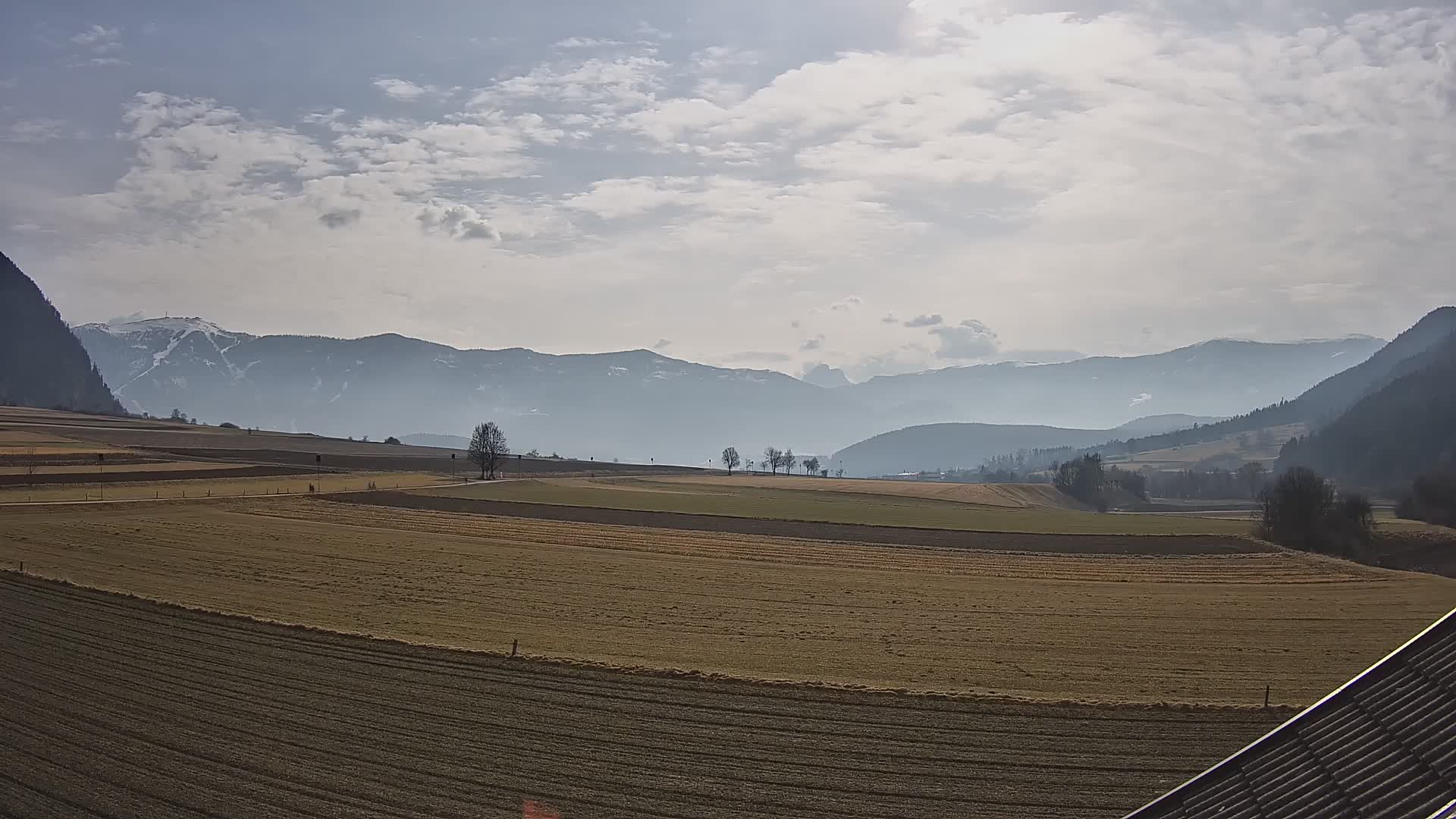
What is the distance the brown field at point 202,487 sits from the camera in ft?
239

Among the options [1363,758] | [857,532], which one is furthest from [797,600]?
[857,532]

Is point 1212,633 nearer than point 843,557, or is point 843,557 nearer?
point 1212,633

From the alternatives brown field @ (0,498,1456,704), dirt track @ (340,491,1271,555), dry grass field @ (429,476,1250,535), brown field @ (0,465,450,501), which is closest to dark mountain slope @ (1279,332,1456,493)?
dry grass field @ (429,476,1250,535)

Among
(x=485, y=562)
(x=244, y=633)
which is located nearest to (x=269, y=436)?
(x=485, y=562)

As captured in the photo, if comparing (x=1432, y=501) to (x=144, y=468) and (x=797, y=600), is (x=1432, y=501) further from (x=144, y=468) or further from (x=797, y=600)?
(x=144, y=468)

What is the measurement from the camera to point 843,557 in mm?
54750

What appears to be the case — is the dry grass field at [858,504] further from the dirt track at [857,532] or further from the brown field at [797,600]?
the brown field at [797,600]

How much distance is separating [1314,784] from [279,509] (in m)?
73.1

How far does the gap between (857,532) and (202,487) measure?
57373mm

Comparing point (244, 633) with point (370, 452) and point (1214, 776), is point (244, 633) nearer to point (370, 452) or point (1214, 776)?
point (1214, 776)

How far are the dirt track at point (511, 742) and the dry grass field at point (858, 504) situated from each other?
5508 centimetres

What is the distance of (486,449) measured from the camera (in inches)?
5138

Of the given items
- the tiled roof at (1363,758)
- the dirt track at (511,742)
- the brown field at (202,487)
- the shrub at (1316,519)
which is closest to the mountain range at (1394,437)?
the shrub at (1316,519)

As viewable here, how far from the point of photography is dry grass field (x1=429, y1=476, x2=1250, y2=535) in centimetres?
8388
